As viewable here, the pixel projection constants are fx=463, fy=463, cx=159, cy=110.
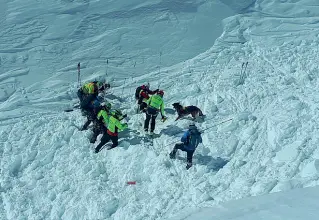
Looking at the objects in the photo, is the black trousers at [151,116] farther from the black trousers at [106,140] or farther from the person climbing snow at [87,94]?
the person climbing snow at [87,94]

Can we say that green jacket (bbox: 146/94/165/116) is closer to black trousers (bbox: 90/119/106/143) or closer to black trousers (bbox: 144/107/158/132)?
black trousers (bbox: 144/107/158/132)

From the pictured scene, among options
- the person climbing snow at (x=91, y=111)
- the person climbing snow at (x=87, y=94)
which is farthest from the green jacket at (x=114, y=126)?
the person climbing snow at (x=87, y=94)

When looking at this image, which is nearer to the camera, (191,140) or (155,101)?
(191,140)

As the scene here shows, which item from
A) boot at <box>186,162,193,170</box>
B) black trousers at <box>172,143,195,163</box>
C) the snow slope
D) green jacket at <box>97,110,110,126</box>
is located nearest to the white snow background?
boot at <box>186,162,193,170</box>

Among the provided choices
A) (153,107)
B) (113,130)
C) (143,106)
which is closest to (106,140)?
(113,130)

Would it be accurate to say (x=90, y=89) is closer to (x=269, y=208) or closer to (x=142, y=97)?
(x=142, y=97)

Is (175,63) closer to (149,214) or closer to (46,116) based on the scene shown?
(46,116)
